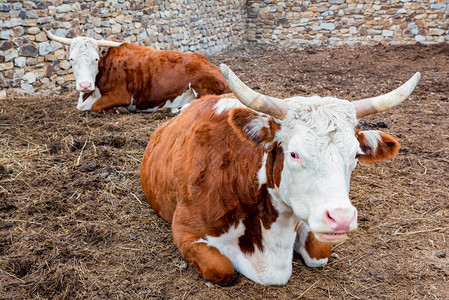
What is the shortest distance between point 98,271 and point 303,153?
60.3 inches

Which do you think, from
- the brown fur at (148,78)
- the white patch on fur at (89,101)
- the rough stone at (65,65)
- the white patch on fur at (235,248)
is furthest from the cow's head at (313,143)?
the rough stone at (65,65)

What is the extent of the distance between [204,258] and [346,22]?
1289cm

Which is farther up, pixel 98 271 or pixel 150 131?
pixel 98 271

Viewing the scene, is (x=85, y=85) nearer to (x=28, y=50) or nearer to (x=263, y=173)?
(x=28, y=50)

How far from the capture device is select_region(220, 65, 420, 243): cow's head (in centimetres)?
204

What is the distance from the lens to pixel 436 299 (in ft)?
8.38

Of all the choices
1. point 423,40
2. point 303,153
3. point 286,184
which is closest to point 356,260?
point 286,184

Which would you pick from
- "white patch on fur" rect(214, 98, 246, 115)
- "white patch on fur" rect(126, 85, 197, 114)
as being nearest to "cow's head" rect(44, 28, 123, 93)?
"white patch on fur" rect(126, 85, 197, 114)

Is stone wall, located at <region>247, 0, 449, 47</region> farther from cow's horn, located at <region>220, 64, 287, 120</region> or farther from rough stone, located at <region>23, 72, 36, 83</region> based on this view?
cow's horn, located at <region>220, 64, 287, 120</region>

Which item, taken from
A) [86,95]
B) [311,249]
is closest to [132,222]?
[311,249]

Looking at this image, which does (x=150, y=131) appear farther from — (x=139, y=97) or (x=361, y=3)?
(x=361, y=3)

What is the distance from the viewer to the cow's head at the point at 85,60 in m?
6.21

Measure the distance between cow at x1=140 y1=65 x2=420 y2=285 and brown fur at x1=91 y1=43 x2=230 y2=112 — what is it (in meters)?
3.52

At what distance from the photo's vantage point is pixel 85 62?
6.36 meters
